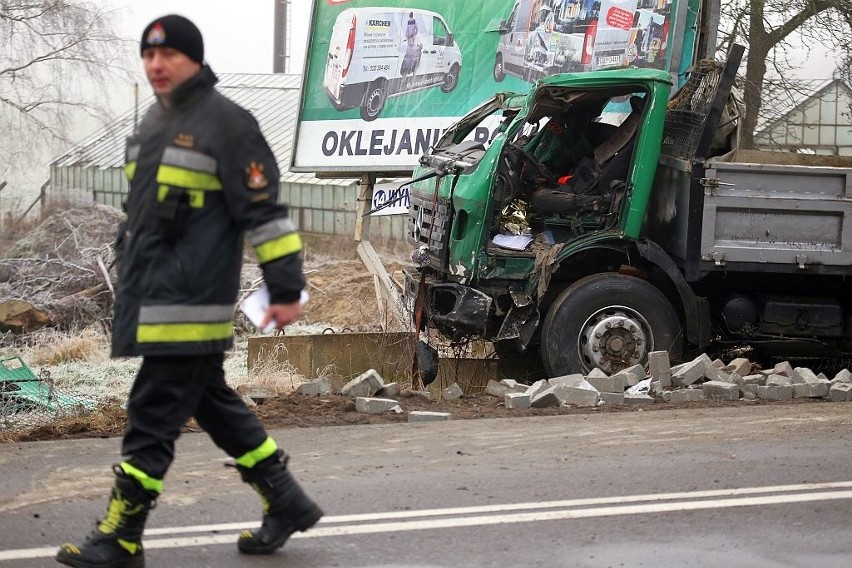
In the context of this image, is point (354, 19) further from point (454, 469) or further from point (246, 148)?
point (246, 148)

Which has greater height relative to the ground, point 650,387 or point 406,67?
point 406,67

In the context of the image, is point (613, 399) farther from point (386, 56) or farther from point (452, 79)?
point (386, 56)

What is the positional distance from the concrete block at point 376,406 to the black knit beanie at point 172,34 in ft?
14.6

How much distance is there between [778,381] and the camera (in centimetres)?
957

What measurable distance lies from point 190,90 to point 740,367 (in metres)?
6.67

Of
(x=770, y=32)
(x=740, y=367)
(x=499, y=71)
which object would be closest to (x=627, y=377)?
(x=740, y=367)

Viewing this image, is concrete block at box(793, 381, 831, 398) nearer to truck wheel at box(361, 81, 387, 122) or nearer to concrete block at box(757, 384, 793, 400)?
concrete block at box(757, 384, 793, 400)

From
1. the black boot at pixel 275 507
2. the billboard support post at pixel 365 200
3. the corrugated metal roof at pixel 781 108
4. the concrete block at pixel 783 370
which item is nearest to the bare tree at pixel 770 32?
the corrugated metal roof at pixel 781 108

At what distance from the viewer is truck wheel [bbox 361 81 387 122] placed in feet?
52.4

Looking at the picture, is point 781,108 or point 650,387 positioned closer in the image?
point 650,387

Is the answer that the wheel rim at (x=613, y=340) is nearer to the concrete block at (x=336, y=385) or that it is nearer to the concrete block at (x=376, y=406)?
the concrete block at (x=336, y=385)

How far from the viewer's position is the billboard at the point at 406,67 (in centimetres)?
1520

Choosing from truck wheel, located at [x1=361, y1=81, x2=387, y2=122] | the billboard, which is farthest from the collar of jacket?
truck wheel, located at [x1=361, y1=81, x2=387, y2=122]

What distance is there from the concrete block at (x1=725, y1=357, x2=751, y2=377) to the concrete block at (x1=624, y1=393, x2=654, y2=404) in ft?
3.90
